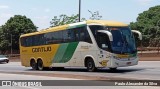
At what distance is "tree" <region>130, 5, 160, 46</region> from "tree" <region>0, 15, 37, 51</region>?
2474 cm

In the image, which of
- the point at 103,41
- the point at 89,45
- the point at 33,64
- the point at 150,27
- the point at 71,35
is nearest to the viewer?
the point at 103,41

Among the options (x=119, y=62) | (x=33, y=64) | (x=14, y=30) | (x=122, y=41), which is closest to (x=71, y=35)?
(x=122, y=41)

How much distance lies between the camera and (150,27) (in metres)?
67.2

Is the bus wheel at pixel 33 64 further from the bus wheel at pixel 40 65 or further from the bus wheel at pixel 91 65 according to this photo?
the bus wheel at pixel 91 65

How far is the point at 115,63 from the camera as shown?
2383 cm

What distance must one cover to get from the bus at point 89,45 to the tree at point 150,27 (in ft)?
90.4

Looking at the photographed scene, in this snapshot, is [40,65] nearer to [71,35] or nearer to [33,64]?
[33,64]

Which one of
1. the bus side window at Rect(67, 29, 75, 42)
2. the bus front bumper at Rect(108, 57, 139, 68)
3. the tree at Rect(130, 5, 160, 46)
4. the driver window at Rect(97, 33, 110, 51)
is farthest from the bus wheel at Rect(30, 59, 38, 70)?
the tree at Rect(130, 5, 160, 46)

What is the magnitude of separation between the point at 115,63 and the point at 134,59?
4.70 feet

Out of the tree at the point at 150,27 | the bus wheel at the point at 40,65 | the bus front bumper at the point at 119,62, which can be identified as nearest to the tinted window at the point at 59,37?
the bus wheel at the point at 40,65

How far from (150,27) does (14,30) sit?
33346 mm

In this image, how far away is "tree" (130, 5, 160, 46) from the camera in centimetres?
6059

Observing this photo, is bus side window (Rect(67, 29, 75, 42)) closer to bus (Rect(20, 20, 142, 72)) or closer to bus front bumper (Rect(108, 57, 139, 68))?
bus (Rect(20, 20, 142, 72))

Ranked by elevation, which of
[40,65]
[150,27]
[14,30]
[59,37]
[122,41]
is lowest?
[40,65]
